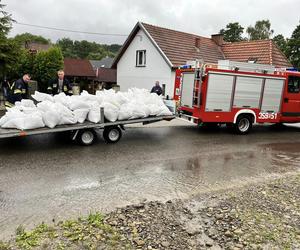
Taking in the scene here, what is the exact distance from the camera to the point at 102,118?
8.24 meters

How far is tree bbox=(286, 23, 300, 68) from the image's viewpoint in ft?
150

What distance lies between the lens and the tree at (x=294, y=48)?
45.6 meters

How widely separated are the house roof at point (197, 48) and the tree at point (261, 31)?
117 feet

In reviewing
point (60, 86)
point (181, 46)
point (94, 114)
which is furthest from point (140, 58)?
point (94, 114)

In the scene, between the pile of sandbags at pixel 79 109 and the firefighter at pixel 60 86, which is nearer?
the pile of sandbags at pixel 79 109

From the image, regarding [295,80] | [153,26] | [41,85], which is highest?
[153,26]

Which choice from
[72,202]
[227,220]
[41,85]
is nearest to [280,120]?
[227,220]

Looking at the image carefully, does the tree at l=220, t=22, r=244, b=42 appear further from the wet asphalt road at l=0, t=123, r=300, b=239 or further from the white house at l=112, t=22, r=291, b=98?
the wet asphalt road at l=0, t=123, r=300, b=239

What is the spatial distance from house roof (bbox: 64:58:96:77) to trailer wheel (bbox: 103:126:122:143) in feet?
131

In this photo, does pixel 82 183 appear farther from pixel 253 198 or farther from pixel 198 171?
pixel 253 198

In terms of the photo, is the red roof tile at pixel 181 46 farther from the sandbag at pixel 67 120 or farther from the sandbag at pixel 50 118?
the sandbag at pixel 50 118

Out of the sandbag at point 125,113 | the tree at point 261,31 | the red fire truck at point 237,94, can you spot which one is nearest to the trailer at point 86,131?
the sandbag at point 125,113

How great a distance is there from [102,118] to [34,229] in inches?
181

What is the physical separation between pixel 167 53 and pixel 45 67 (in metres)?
11.2
